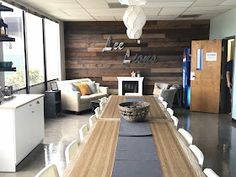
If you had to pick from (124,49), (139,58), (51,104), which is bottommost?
(51,104)

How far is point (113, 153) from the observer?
2.00 m

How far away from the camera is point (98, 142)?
2.25 meters

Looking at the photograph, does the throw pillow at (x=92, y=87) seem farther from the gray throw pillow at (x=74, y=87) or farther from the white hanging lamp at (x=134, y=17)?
the white hanging lamp at (x=134, y=17)

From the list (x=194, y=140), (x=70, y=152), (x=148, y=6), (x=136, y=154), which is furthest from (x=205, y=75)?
(x=70, y=152)

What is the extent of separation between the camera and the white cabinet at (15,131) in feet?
11.3

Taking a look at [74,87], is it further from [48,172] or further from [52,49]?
[48,172]

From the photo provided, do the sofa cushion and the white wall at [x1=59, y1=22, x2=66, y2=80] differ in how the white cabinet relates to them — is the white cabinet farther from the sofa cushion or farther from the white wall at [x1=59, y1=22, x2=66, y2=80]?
the white wall at [x1=59, y1=22, x2=66, y2=80]

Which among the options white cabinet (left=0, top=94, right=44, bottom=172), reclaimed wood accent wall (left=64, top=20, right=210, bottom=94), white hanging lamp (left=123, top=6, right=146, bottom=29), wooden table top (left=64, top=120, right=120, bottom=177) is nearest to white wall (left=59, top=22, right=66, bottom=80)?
reclaimed wood accent wall (left=64, top=20, right=210, bottom=94)

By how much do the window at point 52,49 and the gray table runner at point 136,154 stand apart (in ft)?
18.6

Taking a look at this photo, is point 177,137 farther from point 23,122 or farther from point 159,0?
point 159,0

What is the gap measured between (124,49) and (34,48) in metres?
3.11

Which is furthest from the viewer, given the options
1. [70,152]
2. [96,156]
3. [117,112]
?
[117,112]

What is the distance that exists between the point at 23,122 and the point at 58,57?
4.87 metres

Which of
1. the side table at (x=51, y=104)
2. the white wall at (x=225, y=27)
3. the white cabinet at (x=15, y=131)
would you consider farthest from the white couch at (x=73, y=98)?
the white wall at (x=225, y=27)
